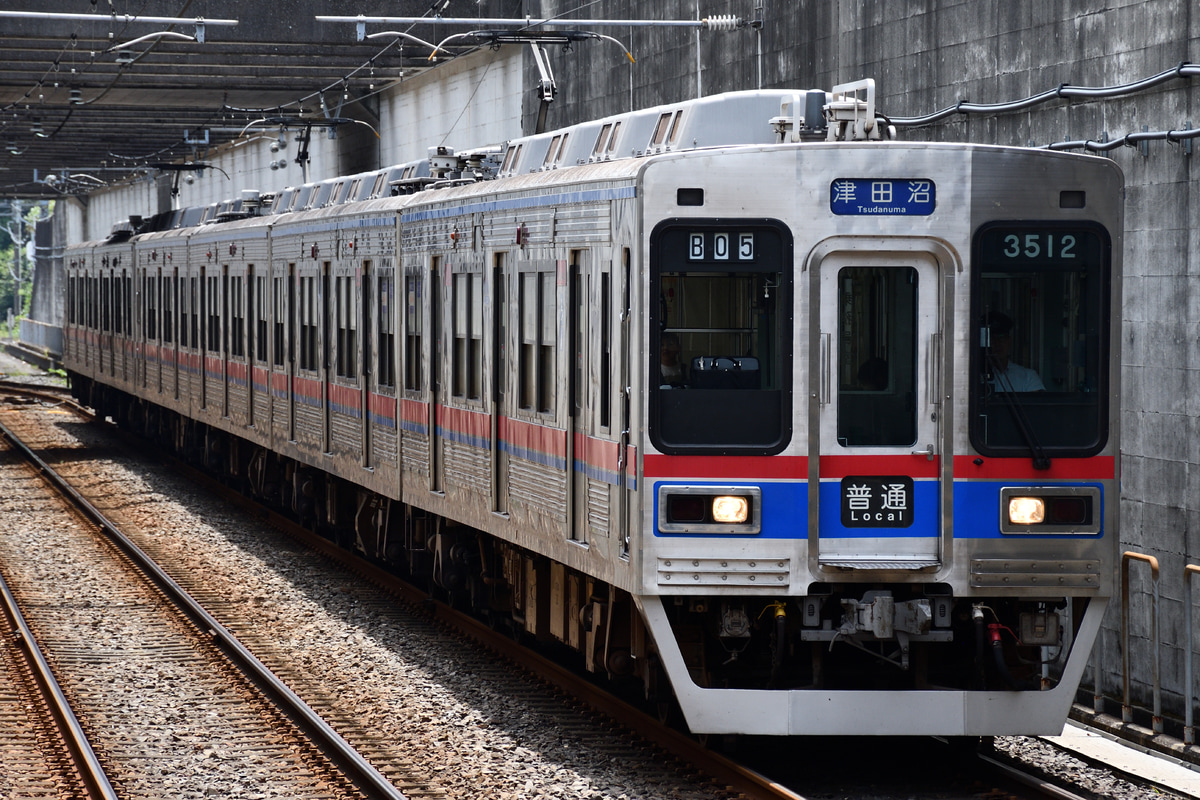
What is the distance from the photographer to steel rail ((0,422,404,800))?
26.8ft

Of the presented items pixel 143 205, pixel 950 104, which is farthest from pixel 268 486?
pixel 143 205

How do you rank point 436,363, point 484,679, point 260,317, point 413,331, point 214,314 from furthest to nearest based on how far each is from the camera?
1. point 214,314
2. point 260,317
3. point 413,331
4. point 436,363
5. point 484,679

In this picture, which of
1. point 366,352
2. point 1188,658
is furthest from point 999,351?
point 366,352

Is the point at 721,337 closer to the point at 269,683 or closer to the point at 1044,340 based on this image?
the point at 1044,340

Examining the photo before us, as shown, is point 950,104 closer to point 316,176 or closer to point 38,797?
point 38,797

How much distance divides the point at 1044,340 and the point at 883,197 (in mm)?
932

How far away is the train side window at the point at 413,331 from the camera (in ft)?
39.6

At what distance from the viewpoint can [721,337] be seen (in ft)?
25.2

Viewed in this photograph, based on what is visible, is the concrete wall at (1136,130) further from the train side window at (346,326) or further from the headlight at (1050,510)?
the train side window at (346,326)

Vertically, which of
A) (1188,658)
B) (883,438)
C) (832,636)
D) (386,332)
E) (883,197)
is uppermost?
(883,197)

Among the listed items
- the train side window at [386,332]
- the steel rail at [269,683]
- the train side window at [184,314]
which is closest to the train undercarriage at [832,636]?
the steel rail at [269,683]

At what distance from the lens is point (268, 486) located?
61.1 ft

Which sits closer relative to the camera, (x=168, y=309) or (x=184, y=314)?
(x=184, y=314)

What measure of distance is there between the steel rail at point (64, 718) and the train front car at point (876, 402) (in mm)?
2691
